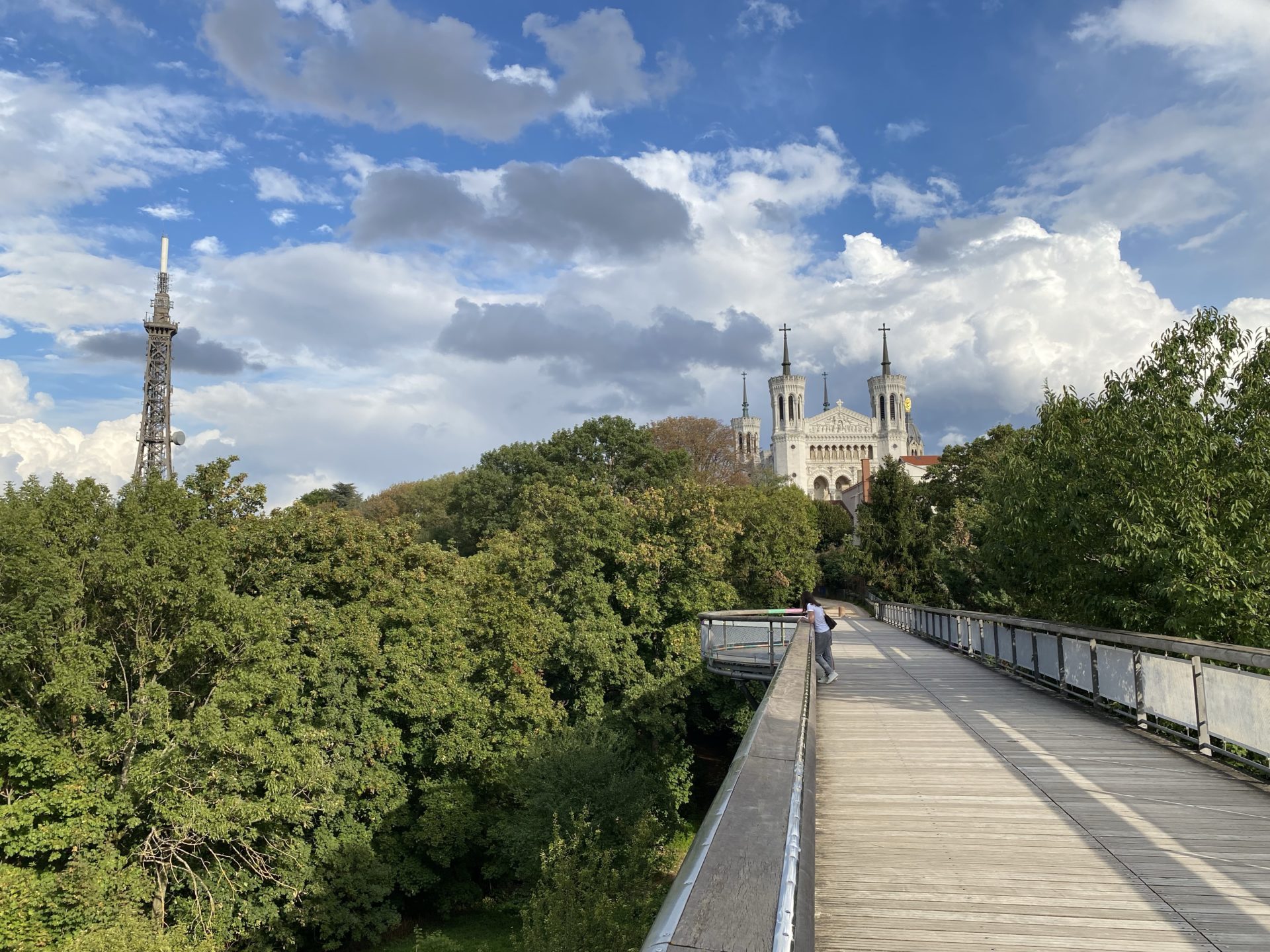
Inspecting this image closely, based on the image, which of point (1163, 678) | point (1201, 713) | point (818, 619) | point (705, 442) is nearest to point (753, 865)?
point (1201, 713)

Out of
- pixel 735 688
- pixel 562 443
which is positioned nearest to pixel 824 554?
pixel 562 443

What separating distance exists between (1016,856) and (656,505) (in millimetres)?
25315

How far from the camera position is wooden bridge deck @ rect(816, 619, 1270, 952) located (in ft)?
12.3

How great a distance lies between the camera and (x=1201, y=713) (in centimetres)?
746

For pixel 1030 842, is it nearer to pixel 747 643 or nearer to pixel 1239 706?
pixel 1239 706

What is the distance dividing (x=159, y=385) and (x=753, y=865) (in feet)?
199

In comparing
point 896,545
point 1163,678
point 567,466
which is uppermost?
point 567,466

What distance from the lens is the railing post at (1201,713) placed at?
7.38 meters

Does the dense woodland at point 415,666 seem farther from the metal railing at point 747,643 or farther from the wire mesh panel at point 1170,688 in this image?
the metal railing at point 747,643

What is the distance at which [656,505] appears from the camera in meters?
A: 30.0

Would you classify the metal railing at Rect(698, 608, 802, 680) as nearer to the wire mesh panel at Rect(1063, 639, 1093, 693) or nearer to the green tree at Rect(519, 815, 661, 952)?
the green tree at Rect(519, 815, 661, 952)

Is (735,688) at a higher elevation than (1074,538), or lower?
lower

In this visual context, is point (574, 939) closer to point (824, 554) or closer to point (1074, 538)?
point (1074, 538)

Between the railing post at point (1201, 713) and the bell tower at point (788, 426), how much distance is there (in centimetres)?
10827
